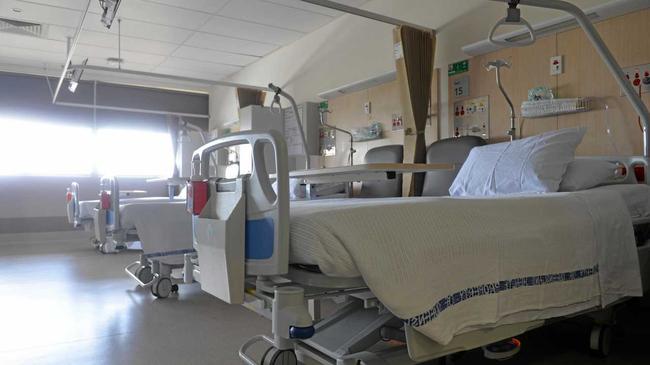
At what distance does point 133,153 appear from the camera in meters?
8.67

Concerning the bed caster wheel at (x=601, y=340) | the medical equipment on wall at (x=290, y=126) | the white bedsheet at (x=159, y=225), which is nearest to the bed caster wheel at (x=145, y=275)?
the white bedsheet at (x=159, y=225)

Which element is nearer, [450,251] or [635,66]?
[450,251]

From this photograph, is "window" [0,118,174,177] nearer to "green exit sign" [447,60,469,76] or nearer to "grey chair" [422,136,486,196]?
"green exit sign" [447,60,469,76]

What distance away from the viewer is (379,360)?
1467mm

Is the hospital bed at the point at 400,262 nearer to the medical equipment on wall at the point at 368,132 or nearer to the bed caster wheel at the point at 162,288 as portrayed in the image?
the bed caster wheel at the point at 162,288

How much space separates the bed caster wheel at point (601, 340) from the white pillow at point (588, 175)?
2.20ft

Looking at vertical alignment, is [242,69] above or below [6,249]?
above

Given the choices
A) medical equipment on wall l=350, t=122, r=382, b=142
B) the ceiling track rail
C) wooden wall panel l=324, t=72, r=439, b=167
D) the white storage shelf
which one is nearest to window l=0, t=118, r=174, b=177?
wooden wall panel l=324, t=72, r=439, b=167

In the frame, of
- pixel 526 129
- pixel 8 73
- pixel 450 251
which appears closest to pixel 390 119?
pixel 526 129

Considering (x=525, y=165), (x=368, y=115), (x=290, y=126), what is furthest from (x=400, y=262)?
(x=290, y=126)

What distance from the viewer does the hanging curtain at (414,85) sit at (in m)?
4.05

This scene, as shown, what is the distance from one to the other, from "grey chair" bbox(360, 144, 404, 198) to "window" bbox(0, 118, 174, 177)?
5678 millimetres

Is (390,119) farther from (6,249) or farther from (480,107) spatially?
(6,249)

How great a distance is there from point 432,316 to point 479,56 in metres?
3.02
